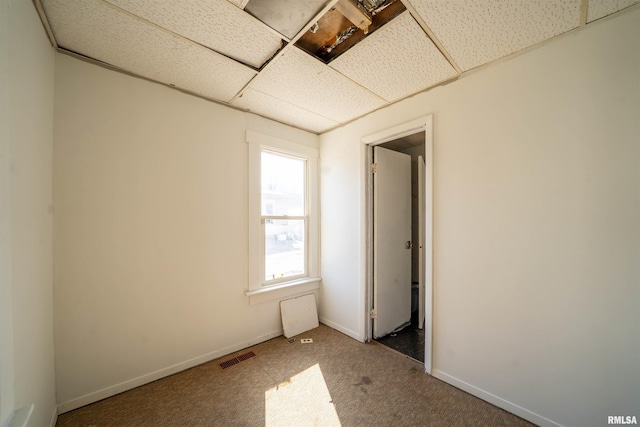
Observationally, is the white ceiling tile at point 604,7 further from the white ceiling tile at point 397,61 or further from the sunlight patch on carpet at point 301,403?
the sunlight patch on carpet at point 301,403

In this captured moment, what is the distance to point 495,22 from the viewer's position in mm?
1360

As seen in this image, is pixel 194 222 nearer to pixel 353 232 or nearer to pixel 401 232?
pixel 353 232

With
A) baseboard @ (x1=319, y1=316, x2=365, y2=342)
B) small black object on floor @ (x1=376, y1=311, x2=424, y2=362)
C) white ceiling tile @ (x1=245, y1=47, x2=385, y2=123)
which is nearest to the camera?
white ceiling tile @ (x1=245, y1=47, x2=385, y2=123)

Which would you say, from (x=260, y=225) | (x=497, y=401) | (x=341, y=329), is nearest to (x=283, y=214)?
(x=260, y=225)

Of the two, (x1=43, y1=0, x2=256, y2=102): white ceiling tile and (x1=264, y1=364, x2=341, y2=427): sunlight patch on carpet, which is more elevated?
(x1=43, y1=0, x2=256, y2=102): white ceiling tile

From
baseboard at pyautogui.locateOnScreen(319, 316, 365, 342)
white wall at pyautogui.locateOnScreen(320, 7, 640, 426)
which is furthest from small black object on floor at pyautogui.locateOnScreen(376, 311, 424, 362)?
white wall at pyautogui.locateOnScreen(320, 7, 640, 426)

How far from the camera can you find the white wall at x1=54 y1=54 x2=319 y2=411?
1653 millimetres

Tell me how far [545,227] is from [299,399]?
6.85 ft

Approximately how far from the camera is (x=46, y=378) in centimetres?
143

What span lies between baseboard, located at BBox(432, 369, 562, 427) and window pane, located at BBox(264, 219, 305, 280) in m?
1.76

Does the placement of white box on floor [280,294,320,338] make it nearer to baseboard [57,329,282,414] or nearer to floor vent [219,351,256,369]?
baseboard [57,329,282,414]

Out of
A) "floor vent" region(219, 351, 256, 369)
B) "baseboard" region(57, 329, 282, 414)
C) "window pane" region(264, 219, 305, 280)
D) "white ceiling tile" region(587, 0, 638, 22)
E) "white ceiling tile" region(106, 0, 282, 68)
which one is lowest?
"floor vent" region(219, 351, 256, 369)

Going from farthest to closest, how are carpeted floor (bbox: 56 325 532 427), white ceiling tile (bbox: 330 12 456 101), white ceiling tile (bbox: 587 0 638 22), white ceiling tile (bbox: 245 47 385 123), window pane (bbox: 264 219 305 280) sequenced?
window pane (bbox: 264 219 305 280)
white ceiling tile (bbox: 245 47 385 123)
carpeted floor (bbox: 56 325 532 427)
white ceiling tile (bbox: 330 12 456 101)
white ceiling tile (bbox: 587 0 638 22)

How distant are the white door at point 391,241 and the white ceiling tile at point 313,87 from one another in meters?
0.58
